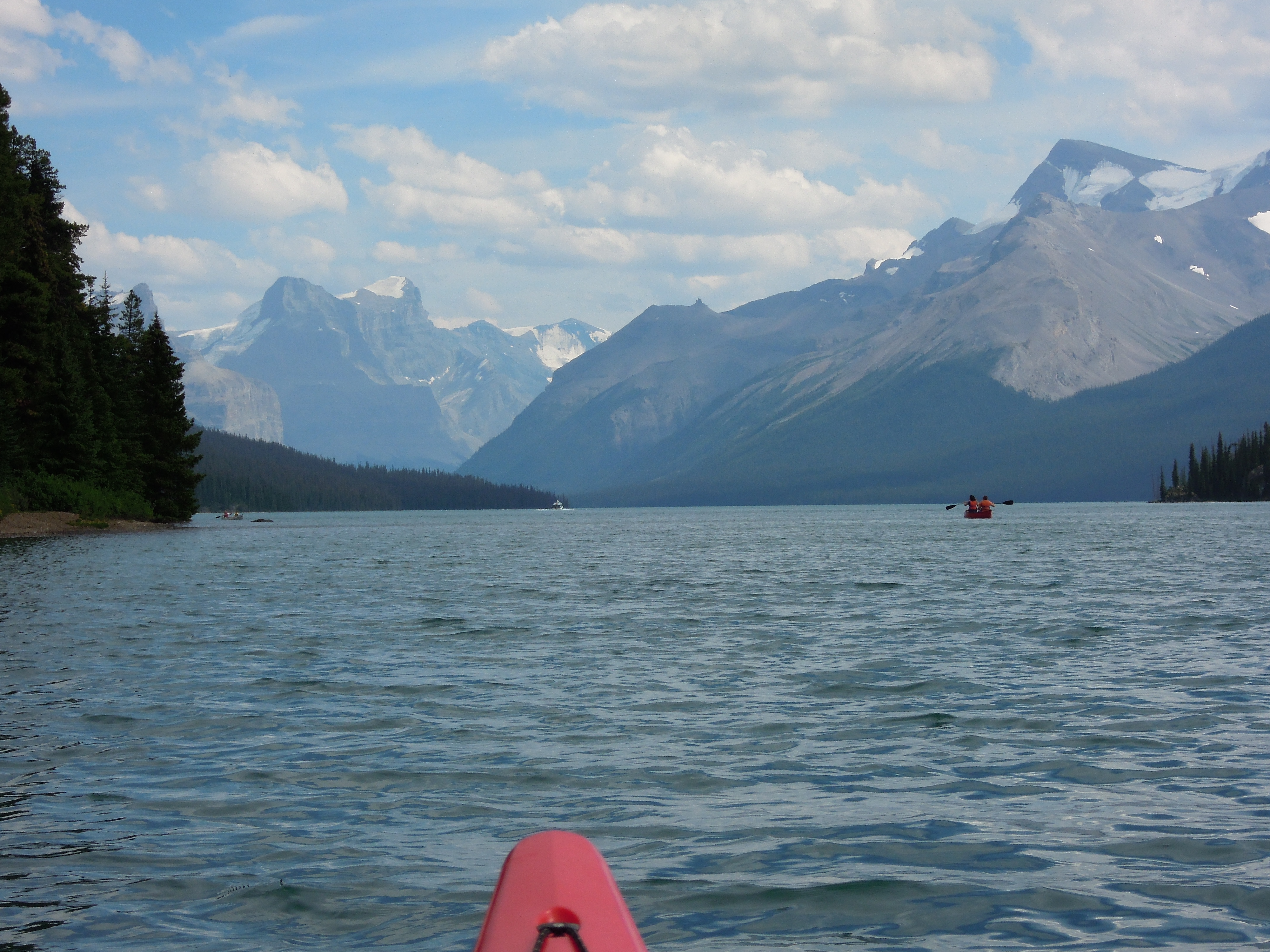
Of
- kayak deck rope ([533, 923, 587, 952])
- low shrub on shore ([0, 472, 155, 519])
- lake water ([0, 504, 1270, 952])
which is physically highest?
low shrub on shore ([0, 472, 155, 519])

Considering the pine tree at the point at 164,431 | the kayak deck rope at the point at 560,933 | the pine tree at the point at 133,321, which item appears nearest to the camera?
the kayak deck rope at the point at 560,933

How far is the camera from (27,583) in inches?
1930

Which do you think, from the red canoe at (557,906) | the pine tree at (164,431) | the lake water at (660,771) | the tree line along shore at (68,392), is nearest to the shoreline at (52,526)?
the tree line along shore at (68,392)

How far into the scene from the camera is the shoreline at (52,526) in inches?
3332

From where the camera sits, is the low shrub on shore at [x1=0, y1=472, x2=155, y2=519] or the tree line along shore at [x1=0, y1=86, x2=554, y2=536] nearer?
the tree line along shore at [x1=0, y1=86, x2=554, y2=536]

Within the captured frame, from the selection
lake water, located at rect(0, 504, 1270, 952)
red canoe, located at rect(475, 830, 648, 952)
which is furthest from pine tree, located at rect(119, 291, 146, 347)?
red canoe, located at rect(475, 830, 648, 952)

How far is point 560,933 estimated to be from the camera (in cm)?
884

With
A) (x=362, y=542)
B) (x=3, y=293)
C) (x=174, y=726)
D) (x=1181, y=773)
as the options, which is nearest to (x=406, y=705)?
(x=174, y=726)

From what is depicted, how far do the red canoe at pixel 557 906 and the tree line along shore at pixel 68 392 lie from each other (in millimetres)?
79997

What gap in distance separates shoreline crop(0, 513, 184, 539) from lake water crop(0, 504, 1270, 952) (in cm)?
4723

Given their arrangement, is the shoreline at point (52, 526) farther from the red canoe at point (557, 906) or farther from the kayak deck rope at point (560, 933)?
the kayak deck rope at point (560, 933)

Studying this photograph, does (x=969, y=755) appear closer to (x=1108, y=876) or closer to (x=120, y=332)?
(x=1108, y=876)

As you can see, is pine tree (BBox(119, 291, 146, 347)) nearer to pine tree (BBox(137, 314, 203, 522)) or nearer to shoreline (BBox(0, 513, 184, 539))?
pine tree (BBox(137, 314, 203, 522))

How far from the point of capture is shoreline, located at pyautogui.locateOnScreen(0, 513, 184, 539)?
3332 inches
